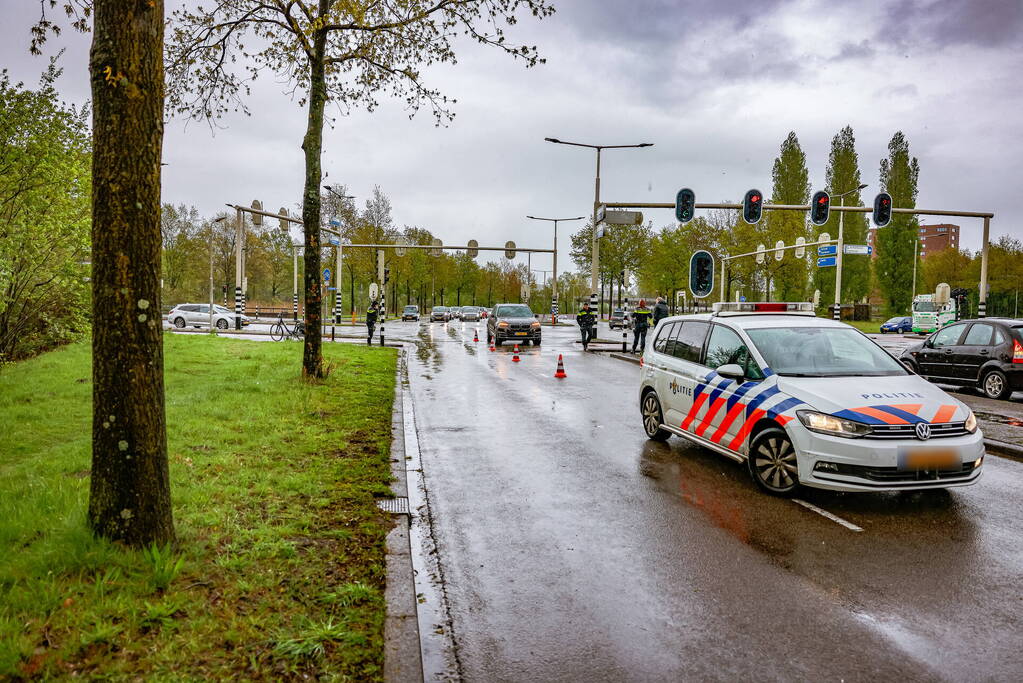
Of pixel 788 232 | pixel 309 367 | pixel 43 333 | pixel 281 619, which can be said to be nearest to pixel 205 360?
pixel 43 333

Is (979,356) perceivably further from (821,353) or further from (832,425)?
(832,425)

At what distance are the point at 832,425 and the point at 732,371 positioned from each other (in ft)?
3.81

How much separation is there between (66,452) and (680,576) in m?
5.96

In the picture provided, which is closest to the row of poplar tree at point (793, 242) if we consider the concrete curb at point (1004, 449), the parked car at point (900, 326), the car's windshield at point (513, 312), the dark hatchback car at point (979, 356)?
the parked car at point (900, 326)

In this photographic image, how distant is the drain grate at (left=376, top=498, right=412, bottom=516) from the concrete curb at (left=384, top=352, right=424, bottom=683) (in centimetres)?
9

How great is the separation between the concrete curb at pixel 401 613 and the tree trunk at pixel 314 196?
7.41 meters

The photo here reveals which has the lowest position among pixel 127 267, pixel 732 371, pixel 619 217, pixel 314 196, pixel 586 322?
pixel 732 371

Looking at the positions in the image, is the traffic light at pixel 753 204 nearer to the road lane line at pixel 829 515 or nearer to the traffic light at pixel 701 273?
the traffic light at pixel 701 273

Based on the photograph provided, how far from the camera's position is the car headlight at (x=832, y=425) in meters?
5.50

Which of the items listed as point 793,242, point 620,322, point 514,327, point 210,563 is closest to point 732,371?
point 210,563

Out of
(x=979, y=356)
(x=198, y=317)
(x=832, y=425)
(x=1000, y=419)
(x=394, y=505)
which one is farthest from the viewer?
(x=198, y=317)

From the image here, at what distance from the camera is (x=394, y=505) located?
5.78 m

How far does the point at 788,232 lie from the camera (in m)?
47.9

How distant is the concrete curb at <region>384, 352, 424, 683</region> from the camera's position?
3.22 m
